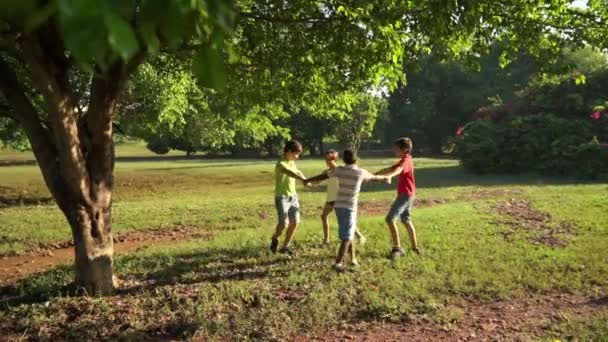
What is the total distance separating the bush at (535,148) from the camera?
2192 centimetres

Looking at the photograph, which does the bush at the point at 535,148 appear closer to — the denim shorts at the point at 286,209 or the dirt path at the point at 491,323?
the denim shorts at the point at 286,209

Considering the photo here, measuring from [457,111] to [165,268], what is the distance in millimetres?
54055

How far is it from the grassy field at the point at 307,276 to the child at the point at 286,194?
15.1 inches

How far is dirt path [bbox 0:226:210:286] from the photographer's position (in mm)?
8250

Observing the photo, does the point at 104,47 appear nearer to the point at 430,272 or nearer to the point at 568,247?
the point at 430,272

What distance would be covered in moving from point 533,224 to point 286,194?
5.68 meters

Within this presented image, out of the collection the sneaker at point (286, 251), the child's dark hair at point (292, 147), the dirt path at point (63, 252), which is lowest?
the dirt path at point (63, 252)

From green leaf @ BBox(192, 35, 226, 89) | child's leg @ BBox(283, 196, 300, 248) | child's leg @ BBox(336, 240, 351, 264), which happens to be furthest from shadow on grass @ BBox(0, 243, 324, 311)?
green leaf @ BBox(192, 35, 226, 89)

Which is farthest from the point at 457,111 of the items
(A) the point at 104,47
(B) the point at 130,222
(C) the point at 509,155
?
(A) the point at 104,47

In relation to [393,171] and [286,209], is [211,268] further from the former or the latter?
[393,171]

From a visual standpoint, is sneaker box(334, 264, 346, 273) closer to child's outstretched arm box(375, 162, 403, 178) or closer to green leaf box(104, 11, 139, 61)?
child's outstretched arm box(375, 162, 403, 178)

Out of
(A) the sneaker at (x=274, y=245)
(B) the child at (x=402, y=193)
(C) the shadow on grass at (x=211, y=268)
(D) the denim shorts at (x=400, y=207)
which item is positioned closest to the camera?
(C) the shadow on grass at (x=211, y=268)

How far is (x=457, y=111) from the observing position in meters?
58.2

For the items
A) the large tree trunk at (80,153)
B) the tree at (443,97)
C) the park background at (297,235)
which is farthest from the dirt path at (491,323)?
the tree at (443,97)
